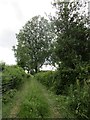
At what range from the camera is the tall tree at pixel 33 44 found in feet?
199

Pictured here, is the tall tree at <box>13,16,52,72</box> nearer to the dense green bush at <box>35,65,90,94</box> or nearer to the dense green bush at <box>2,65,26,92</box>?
the dense green bush at <box>2,65,26,92</box>

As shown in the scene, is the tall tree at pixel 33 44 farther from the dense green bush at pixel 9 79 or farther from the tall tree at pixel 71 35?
the tall tree at pixel 71 35

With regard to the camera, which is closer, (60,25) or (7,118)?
(7,118)

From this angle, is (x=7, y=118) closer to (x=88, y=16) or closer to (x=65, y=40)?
(x=65, y=40)

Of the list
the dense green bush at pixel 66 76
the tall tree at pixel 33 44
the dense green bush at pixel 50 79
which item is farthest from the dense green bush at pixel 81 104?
the tall tree at pixel 33 44

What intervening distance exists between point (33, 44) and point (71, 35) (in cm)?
4071

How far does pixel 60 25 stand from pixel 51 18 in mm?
1257

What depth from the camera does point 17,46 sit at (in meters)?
63.6

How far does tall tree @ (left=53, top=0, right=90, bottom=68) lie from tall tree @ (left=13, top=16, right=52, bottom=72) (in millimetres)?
36481

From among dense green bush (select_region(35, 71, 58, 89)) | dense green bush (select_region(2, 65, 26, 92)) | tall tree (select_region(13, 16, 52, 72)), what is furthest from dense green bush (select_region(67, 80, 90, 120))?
tall tree (select_region(13, 16, 52, 72))

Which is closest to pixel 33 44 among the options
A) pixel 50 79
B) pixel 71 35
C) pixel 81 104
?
pixel 50 79

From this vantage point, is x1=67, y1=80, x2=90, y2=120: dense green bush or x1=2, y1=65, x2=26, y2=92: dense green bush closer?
x1=67, y1=80, x2=90, y2=120: dense green bush

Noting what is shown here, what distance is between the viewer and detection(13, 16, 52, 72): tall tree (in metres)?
60.7

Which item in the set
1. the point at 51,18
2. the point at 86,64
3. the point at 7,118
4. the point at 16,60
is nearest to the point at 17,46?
the point at 16,60
